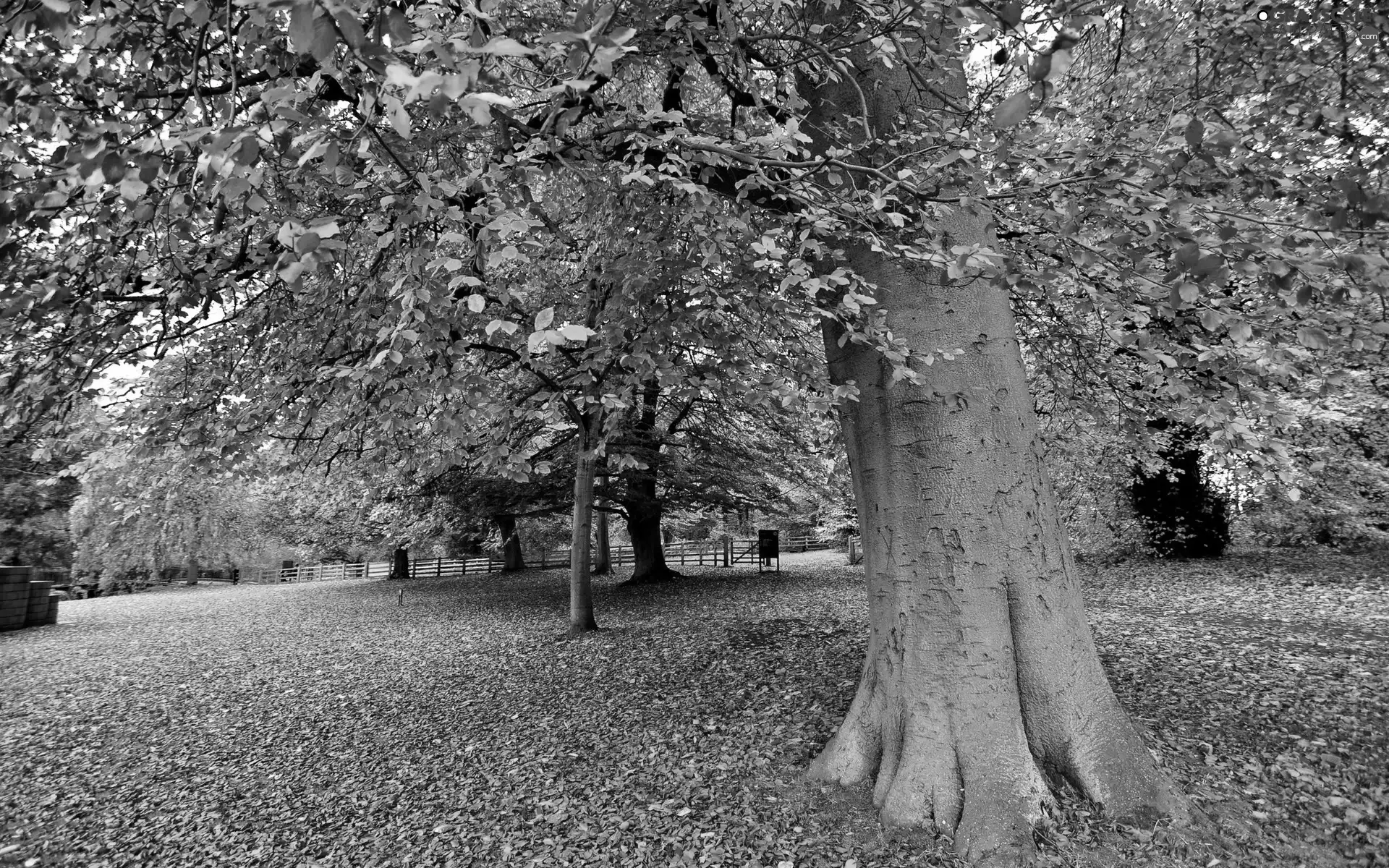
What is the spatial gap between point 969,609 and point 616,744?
2.99 meters

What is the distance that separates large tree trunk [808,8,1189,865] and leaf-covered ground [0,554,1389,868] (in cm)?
25

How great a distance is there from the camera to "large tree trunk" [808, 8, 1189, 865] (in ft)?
11.8

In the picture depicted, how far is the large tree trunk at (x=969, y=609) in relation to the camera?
3600 millimetres

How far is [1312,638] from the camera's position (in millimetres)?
6785

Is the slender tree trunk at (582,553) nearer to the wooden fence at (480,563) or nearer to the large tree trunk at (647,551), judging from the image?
the large tree trunk at (647,551)

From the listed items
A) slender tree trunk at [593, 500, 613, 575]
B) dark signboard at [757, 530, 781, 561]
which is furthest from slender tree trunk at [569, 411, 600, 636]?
dark signboard at [757, 530, 781, 561]

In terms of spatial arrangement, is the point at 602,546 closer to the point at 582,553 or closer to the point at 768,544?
the point at 768,544

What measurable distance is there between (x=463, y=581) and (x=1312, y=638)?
20.1m

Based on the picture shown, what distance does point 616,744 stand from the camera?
207 inches

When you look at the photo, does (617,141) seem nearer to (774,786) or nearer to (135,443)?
(774,786)

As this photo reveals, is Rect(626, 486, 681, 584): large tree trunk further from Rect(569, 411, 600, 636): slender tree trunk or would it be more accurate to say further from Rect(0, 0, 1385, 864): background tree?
Rect(0, 0, 1385, 864): background tree

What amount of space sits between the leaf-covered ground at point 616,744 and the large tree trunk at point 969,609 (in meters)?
0.25

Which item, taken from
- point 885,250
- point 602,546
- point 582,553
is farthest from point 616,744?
point 602,546

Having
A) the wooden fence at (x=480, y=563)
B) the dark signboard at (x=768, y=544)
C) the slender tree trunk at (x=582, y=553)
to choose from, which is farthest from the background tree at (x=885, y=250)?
the wooden fence at (x=480, y=563)
